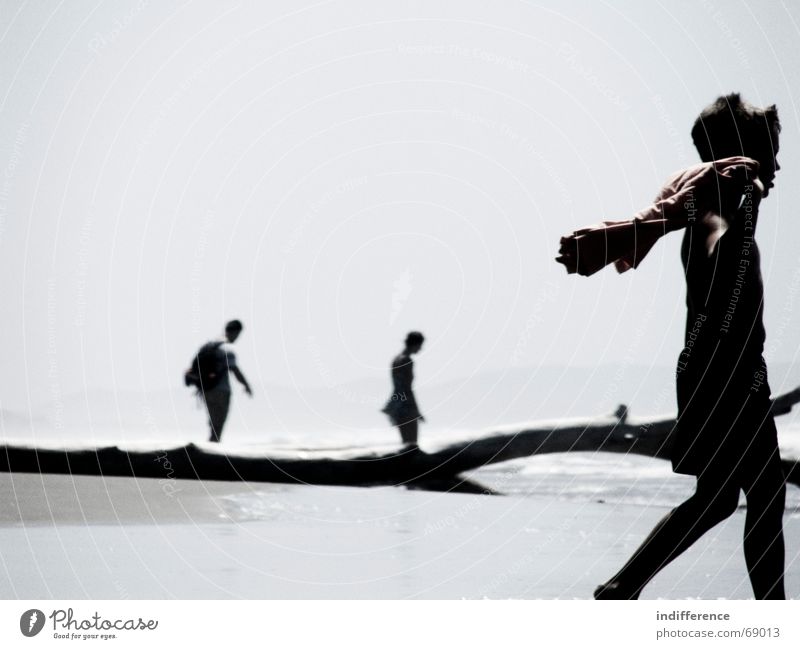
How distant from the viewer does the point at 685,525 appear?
12.0 ft

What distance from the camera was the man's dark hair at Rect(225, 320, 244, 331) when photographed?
→ 6953 mm

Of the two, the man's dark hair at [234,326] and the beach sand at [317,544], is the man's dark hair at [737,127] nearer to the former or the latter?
the beach sand at [317,544]

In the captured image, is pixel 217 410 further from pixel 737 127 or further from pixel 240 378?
pixel 737 127

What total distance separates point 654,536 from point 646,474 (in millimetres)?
3945

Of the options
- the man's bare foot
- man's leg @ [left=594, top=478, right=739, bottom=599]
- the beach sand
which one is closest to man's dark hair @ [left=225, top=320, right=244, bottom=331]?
the beach sand

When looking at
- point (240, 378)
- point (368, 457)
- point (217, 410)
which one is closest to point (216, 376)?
point (240, 378)

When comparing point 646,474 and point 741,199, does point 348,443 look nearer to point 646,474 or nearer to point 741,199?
point 646,474

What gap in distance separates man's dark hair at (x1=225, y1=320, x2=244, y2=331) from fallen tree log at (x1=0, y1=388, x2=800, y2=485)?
123 cm

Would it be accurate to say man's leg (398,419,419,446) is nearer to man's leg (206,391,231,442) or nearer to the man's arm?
the man's arm

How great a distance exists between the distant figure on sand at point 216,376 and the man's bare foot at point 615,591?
3.81 m

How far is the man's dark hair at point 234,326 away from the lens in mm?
6953

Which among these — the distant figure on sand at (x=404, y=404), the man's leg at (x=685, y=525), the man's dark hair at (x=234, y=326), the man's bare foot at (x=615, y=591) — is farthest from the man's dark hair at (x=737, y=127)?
the man's dark hair at (x=234, y=326)

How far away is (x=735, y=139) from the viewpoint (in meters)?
3.89
